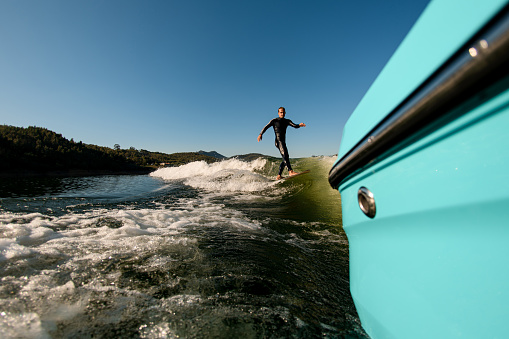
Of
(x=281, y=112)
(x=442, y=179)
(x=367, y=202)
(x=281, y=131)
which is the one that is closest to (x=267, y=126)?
(x=281, y=131)

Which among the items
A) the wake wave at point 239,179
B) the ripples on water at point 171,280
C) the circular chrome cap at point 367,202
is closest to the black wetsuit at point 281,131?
the wake wave at point 239,179

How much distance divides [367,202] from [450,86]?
63 centimetres

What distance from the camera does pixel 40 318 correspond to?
130cm

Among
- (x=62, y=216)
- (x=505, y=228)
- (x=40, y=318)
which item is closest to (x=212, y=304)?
(x=40, y=318)

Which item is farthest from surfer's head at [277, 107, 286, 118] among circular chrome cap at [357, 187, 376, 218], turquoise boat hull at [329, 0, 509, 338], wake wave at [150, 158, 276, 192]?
circular chrome cap at [357, 187, 376, 218]

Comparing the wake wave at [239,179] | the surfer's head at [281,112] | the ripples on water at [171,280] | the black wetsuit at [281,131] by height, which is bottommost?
the ripples on water at [171,280]

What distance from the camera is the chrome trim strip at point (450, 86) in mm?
479

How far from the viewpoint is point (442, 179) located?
69 centimetres

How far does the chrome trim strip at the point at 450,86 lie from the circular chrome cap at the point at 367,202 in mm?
189

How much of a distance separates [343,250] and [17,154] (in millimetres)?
45761

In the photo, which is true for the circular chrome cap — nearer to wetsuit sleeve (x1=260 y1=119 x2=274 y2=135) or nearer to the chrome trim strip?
the chrome trim strip

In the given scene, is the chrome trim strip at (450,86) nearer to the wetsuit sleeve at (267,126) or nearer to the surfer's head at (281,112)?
the wetsuit sleeve at (267,126)

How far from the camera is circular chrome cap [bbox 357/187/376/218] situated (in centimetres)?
102

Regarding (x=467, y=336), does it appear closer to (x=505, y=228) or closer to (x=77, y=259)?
(x=505, y=228)
